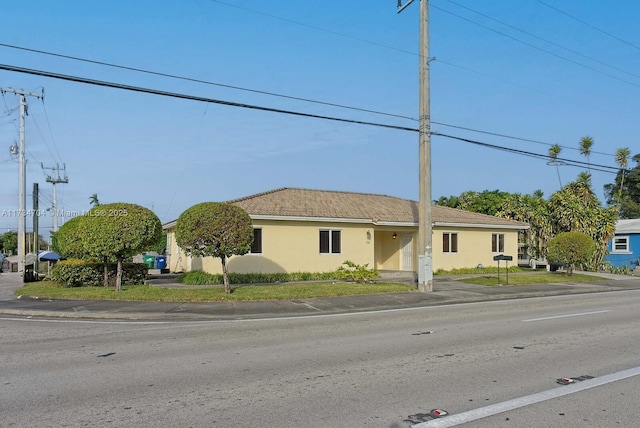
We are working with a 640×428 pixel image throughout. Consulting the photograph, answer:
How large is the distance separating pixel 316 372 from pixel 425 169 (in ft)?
42.4

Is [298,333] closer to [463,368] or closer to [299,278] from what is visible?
[463,368]

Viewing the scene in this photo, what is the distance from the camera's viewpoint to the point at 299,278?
22.9m

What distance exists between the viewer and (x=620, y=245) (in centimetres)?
3772

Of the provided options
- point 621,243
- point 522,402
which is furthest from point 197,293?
point 621,243

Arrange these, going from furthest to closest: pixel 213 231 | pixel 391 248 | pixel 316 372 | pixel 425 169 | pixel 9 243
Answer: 1. pixel 9 243
2. pixel 391 248
3. pixel 425 169
4. pixel 213 231
5. pixel 316 372

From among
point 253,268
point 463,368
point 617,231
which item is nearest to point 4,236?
point 253,268

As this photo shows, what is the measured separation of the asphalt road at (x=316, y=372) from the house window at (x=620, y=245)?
29761mm

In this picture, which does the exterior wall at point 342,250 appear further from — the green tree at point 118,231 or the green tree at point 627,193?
the green tree at point 627,193

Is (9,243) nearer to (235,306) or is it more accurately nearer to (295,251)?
(295,251)

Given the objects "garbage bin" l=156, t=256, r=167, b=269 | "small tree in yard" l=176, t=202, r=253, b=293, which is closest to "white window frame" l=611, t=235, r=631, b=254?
"small tree in yard" l=176, t=202, r=253, b=293

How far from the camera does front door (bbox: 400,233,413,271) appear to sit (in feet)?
Result: 90.8

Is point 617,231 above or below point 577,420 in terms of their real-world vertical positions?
above

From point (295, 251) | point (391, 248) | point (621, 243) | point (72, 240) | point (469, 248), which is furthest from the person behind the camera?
point (621, 243)

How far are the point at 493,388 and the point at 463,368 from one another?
101 centimetres
